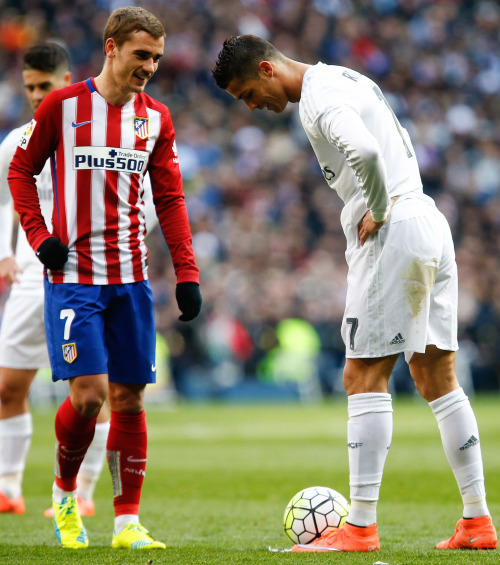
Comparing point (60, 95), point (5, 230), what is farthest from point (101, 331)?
point (5, 230)

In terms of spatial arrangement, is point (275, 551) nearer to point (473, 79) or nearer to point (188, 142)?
point (188, 142)

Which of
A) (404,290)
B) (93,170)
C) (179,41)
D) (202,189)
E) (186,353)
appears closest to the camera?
(404,290)

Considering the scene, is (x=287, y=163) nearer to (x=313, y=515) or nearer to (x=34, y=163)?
(x=34, y=163)

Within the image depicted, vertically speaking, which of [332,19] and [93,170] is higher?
[332,19]

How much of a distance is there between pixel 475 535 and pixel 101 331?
1.81 metres

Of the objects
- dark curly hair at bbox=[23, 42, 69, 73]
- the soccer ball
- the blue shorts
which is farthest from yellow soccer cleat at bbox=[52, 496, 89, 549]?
dark curly hair at bbox=[23, 42, 69, 73]

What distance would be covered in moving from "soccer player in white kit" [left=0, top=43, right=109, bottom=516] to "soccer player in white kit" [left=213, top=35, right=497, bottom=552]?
70.3 inches

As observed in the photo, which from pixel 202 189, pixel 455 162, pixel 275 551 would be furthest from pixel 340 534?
pixel 455 162

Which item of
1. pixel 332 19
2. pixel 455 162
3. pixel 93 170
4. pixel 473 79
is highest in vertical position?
pixel 332 19

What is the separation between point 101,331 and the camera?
164 inches

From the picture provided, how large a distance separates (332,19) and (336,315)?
860cm

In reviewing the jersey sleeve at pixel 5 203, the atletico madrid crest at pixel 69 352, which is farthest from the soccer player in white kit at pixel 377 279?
the jersey sleeve at pixel 5 203

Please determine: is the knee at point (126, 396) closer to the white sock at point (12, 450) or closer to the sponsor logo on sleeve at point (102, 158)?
the sponsor logo on sleeve at point (102, 158)

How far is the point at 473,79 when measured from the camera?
879 inches
